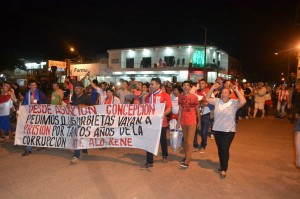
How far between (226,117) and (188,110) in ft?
3.03

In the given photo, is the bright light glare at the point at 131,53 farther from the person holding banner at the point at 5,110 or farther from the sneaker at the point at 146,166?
the sneaker at the point at 146,166

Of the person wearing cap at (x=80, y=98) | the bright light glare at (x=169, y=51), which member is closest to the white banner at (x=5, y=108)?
the person wearing cap at (x=80, y=98)

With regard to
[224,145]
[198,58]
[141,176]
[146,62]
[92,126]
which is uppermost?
[198,58]

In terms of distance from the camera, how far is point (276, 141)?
360 inches

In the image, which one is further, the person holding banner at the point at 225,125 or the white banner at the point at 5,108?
the white banner at the point at 5,108

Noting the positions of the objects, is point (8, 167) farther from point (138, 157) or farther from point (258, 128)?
point (258, 128)

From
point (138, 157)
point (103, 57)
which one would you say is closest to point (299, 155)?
point (138, 157)

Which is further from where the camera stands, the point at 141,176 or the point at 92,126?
the point at 92,126

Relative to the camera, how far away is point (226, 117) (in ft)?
18.5

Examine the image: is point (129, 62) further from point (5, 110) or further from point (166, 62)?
point (5, 110)

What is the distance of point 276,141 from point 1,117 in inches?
332

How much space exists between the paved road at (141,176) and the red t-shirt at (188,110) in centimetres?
100

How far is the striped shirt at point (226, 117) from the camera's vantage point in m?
5.61

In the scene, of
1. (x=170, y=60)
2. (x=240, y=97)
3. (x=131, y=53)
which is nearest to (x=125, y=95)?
(x=240, y=97)
